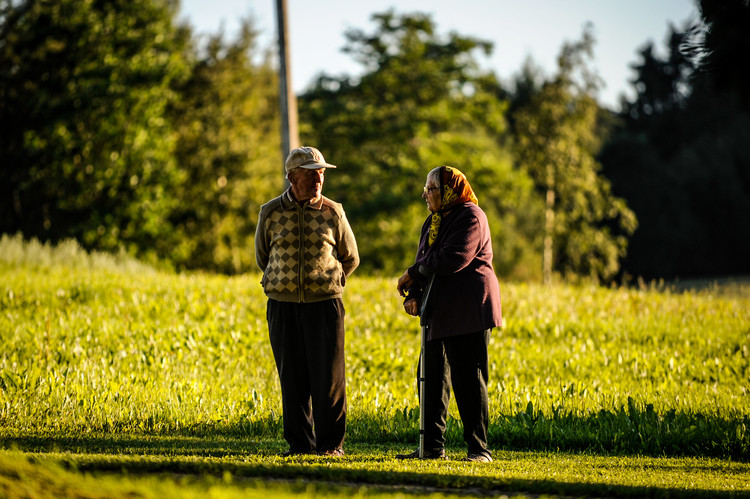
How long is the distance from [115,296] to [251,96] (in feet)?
89.7

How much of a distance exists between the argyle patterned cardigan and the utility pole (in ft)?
32.6

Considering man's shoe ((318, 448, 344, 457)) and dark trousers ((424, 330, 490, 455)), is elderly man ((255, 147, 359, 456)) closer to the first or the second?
man's shoe ((318, 448, 344, 457))

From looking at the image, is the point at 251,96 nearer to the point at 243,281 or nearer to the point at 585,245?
the point at 585,245

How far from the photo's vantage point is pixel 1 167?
24.3 m

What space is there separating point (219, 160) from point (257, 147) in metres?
2.25

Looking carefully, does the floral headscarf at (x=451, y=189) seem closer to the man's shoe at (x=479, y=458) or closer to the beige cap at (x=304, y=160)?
the beige cap at (x=304, y=160)

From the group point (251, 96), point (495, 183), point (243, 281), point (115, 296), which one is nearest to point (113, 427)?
point (115, 296)

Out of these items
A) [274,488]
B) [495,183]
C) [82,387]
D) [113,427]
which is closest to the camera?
[274,488]

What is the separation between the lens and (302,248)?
6137 mm

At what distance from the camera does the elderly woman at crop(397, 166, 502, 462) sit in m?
6.13

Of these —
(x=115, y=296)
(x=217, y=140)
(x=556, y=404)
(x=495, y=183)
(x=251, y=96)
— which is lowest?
(x=556, y=404)

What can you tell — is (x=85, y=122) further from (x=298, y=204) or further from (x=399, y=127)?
(x=298, y=204)

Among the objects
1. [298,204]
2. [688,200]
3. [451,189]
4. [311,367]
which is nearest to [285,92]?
[298,204]

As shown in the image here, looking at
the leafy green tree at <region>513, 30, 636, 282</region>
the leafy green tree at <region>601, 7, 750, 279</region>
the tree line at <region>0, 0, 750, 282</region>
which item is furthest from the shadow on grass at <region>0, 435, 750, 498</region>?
the leafy green tree at <region>601, 7, 750, 279</region>
